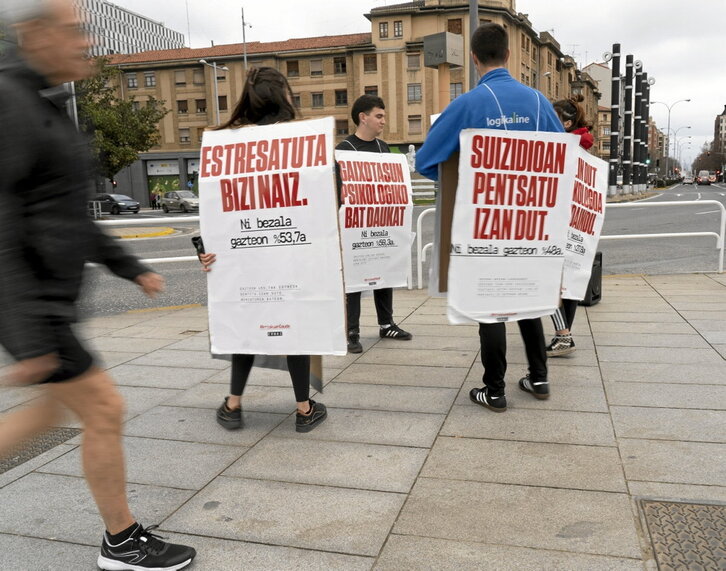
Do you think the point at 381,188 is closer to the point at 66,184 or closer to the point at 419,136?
the point at 66,184

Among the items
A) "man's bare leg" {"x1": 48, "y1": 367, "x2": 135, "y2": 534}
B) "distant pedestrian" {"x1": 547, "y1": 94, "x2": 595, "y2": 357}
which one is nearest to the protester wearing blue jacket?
"distant pedestrian" {"x1": 547, "y1": 94, "x2": 595, "y2": 357}

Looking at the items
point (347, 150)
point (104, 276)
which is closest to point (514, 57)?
point (104, 276)

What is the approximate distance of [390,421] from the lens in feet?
12.8

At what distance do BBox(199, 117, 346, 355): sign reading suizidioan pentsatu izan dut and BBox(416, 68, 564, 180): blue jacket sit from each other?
68 cm

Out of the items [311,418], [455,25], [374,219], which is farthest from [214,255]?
[455,25]

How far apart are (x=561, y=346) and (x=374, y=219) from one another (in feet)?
6.05

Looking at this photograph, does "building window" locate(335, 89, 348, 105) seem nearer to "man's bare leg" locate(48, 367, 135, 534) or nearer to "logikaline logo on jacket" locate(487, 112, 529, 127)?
"logikaline logo on jacket" locate(487, 112, 529, 127)

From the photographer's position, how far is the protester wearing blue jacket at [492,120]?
3795mm

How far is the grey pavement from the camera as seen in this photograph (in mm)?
2535

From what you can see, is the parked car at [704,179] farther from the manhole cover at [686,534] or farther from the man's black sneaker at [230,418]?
the manhole cover at [686,534]

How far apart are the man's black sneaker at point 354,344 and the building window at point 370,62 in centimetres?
5769

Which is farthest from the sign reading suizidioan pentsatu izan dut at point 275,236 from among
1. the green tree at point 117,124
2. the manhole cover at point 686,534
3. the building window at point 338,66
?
the building window at point 338,66

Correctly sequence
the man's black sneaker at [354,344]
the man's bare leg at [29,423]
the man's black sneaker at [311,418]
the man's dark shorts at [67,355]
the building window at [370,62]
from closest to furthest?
the man's dark shorts at [67,355], the man's bare leg at [29,423], the man's black sneaker at [311,418], the man's black sneaker at [354,344], the building window at [370,62]

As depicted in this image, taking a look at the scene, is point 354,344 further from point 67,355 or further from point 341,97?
point 341,97
